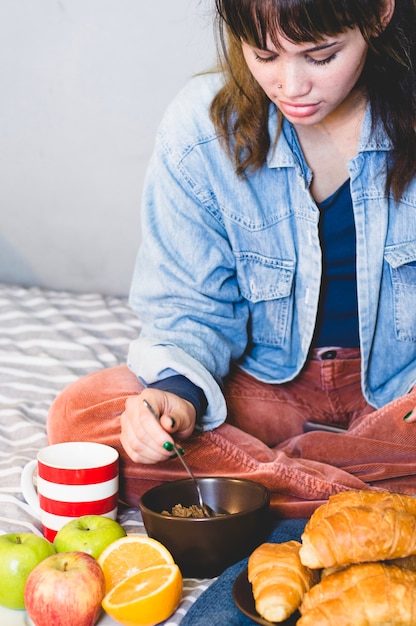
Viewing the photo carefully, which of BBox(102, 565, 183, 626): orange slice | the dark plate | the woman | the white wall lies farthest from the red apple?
the white wall

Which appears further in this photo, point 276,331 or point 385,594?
point 276,331

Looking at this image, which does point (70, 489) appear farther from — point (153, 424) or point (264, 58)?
point (264, 58)

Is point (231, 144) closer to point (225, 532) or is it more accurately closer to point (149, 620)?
point (225, 532)

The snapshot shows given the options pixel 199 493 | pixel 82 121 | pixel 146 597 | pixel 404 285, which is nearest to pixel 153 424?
pixel 199 493

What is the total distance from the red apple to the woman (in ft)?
0.85

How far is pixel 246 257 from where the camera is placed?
150cm

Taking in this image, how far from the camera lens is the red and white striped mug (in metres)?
1.25

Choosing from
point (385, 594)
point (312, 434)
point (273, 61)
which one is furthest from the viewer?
point (312, 434)

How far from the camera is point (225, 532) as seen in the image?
3.76 feet

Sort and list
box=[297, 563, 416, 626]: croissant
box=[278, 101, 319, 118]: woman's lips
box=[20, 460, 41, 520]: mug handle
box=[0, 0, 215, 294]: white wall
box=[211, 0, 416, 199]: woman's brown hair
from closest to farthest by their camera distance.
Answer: box=[297, 563, 416, 626]: croissant, box=[211, 0, 416, 199]: woman's brown hair, box=[278, 101, 319, 118]: woman's lips, box=[20, 460, 41, 520]: mug handle, box=[0, 0, 215, 294]: white wall

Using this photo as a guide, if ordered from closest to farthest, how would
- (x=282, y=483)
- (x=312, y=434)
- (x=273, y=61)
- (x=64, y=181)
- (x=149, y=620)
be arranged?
1. (x=149, y=620)
2. (x=273, y=61)
3. (x=282, y=483)
4. (x=312, y=434)
5. (x=64, y=181)

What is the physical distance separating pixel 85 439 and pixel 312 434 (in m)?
0.36

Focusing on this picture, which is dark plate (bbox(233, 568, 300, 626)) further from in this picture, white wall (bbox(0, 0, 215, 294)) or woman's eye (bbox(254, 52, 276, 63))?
white wall (bbox(0, 0, 215, 294))

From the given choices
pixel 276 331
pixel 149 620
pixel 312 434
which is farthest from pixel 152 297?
pixel 149 620
